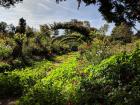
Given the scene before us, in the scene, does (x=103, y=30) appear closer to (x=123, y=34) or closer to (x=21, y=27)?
(x=123, y=34)

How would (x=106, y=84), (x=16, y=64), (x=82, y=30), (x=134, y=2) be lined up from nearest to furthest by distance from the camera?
(x=134, y=2) → (x=106, y=84) → (x=16, y=64) → (x=82, y=30)

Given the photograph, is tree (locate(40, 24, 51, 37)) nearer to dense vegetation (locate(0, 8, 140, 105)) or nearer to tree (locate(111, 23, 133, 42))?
tree (locate(111, 23, 133, 42))

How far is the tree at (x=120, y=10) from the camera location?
10391 millimetres

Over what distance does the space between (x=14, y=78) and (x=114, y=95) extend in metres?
6.70

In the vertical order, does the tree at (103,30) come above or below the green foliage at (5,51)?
above

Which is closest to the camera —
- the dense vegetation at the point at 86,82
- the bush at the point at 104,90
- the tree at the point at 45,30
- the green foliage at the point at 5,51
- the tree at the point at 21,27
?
the bush at the point at 104,90

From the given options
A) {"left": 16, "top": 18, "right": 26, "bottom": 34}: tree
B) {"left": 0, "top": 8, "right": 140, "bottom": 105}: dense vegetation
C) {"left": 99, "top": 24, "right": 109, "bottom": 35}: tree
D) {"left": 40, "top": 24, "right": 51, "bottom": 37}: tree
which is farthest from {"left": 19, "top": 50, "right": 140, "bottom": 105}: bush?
{"left": 16, "top": 18, "right": 26, "bottom": 34}: tree

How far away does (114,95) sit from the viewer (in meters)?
10.3

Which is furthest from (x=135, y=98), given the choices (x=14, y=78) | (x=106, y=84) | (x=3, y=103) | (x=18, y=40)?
(x=18, y=40)

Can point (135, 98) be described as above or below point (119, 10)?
below

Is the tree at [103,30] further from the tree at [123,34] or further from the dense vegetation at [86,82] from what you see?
the dense vegetation at [86,82]

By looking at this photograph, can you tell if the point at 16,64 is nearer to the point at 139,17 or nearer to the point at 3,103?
the point at 3,103

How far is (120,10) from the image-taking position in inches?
412

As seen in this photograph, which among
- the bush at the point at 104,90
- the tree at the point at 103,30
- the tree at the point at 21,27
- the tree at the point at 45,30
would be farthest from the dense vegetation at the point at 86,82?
the tree at the point at 21,27
